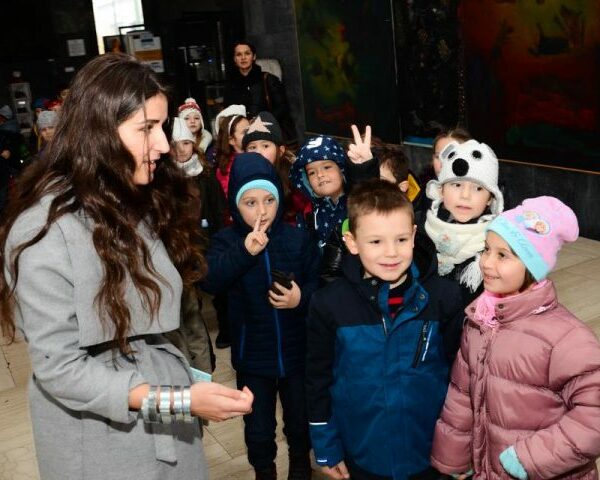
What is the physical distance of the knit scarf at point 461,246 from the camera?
2865mm

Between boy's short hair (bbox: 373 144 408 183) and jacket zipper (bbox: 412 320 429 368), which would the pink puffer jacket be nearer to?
jacket zipper (bbox: 412 320 429 368)

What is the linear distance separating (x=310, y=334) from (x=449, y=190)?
1129 mm

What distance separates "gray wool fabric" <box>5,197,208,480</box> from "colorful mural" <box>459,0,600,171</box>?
5.58 metres

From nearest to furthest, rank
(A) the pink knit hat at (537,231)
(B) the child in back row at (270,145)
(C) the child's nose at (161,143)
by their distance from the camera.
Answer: (C) the child's nose at (161,143) < (A) the pink knit hat at (537,231) < (B) the child in back row at (270,145)

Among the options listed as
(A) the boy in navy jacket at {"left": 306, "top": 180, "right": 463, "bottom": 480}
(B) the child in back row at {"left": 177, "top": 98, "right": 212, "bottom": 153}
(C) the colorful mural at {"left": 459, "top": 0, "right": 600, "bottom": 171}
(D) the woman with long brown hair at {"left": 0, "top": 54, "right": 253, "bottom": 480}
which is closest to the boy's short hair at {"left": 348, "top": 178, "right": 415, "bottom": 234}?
(A) the boy in navy jacket at {"left": 306, "top": 180, "right": 463, "bottom": 480}

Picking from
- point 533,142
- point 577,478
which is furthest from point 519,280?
point 533,142

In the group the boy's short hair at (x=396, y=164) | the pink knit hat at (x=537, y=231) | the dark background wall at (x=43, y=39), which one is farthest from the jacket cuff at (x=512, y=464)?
the dark background wall at (x=43, y=39)

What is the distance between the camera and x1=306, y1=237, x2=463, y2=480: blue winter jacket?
7.46 feet

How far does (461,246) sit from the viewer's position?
115 inches

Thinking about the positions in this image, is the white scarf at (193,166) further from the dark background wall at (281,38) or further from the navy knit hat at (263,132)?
the dark background wall at (281,38)

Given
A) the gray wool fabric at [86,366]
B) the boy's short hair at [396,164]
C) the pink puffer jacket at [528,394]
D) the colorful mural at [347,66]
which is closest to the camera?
the gray wool fabric at [86,366]

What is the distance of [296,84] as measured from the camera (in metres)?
11.6

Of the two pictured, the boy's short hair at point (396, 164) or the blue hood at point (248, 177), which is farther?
the boy's short hair at point (396, 164)

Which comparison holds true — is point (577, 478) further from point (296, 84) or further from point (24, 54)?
point (24, 54)
